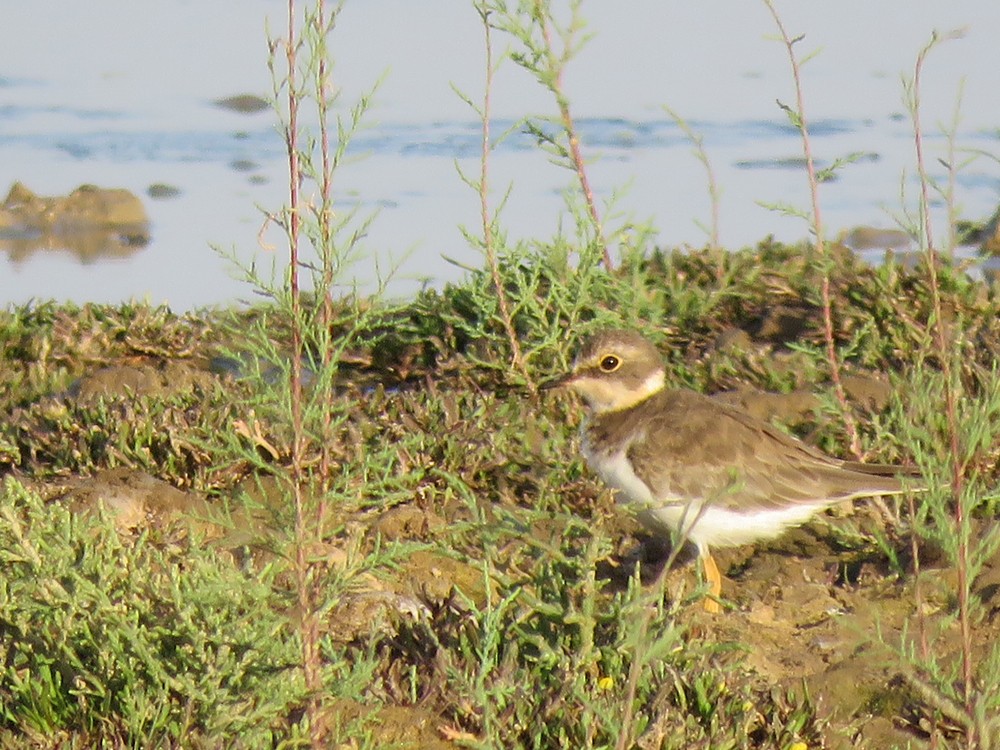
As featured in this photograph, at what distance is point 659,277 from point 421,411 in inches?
91.0

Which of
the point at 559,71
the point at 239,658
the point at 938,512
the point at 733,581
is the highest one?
the point at 559,71

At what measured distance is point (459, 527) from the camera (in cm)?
548

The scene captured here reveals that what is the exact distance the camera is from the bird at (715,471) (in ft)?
21.2

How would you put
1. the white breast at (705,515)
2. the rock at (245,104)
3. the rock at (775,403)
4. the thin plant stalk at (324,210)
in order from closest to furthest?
the thin plant stalk at (324,210)
the white breast at (705,515)
the rock at (775,403)
the rock at (245,104)

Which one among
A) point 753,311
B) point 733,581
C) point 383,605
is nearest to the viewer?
point 383,605

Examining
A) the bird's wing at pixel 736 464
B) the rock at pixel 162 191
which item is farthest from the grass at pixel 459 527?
the rock at pixel 162 191

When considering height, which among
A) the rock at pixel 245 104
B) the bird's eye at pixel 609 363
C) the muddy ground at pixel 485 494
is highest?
the rock at pixel 245 104

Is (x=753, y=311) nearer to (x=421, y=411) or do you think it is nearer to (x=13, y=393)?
(x=421, y=411)

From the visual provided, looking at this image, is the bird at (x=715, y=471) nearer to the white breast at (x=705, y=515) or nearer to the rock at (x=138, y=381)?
the white breast at (x=705, y=515)

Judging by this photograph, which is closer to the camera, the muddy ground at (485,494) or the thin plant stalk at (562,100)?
the muddy ground at (485,494)

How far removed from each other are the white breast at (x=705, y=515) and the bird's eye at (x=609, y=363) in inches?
22.9

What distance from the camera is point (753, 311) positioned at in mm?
9172

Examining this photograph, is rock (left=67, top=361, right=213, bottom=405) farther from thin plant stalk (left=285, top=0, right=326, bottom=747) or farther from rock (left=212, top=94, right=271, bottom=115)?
rock (left=212, top=94, right=271, bottom=115)

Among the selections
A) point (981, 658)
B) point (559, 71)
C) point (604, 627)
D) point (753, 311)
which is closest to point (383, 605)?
point (604, 627)
